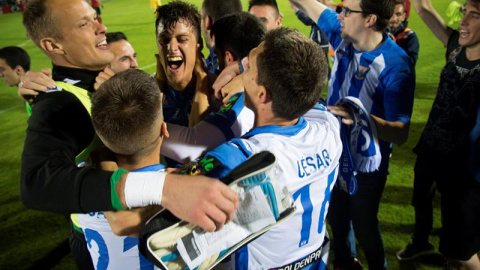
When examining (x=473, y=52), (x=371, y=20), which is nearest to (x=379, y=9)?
(x=371, y=20)

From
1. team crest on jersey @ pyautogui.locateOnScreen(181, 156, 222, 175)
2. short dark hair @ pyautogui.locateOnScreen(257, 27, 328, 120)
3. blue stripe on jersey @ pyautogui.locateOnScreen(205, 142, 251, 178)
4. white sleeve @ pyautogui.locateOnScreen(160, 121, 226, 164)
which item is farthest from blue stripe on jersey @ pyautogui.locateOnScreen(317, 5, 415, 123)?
team crest on jersey @ pyautogui.locateOnScreen(181, 156, 222, 175)

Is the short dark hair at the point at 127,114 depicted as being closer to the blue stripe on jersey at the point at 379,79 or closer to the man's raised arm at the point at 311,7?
the blue stripe on jersey at the point at 379,79

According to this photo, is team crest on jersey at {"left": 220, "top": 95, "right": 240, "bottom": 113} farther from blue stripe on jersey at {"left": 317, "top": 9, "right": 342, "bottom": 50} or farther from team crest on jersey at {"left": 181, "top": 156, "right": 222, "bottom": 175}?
blue stripe on jersey at {"left": 317, "top": 9, "right": 342, "bottom": 50}

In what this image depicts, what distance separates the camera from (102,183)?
1230 mm

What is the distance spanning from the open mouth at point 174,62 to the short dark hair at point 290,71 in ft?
3.60

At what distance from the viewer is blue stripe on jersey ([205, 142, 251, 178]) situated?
1.38 metres

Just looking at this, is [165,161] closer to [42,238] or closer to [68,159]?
[68,159]

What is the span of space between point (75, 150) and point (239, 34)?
4.29 ft

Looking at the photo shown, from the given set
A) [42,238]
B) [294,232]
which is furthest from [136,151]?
[42,238]

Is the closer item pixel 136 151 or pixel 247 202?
pixel 247 202

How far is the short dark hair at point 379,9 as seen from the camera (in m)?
2.92

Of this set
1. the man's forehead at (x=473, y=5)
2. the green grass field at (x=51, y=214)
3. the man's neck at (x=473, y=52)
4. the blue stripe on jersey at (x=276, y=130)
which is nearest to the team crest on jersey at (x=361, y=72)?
the man's neck at (x=473, y=52)

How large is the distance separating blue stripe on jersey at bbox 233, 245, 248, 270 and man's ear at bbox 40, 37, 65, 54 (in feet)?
4.62

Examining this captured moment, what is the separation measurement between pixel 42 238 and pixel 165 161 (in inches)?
107
